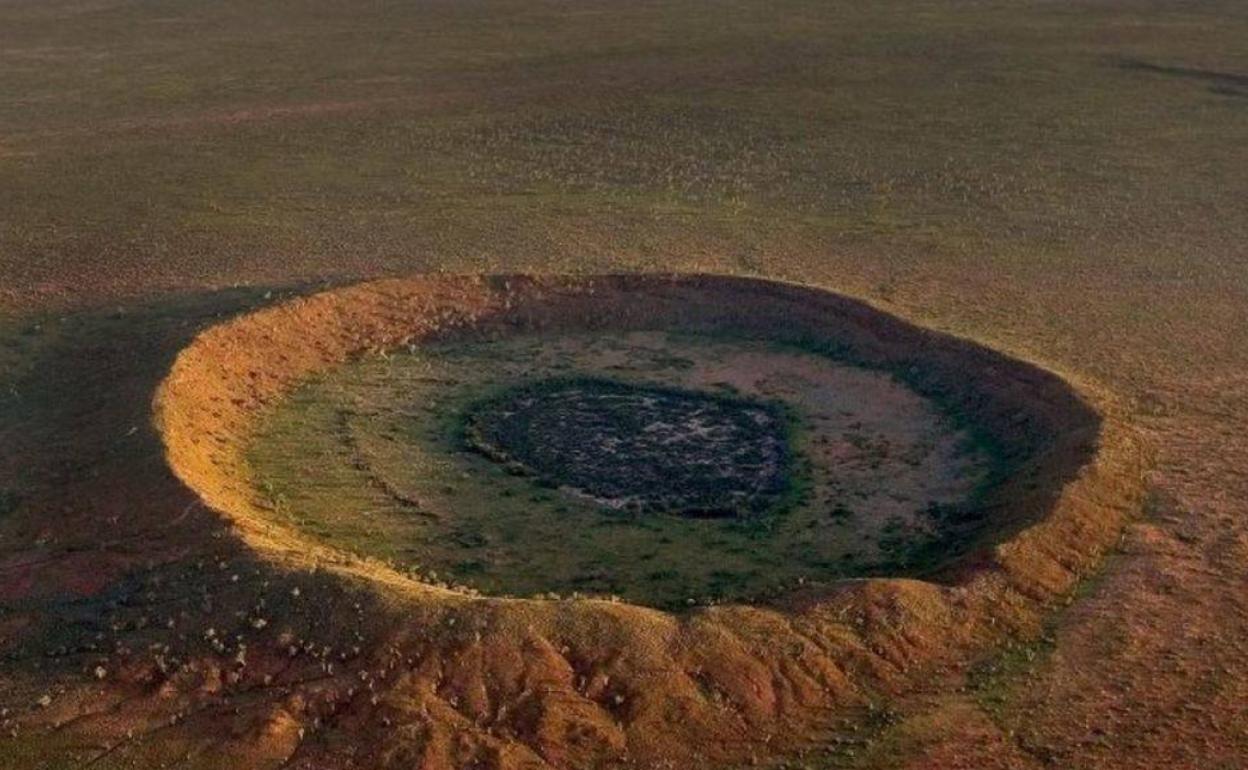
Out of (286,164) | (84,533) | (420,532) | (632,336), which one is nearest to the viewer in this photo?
(84,533)

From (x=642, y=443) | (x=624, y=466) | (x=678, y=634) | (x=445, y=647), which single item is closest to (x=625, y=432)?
(x=642, y=443)

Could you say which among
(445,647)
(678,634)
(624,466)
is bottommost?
(624,466)

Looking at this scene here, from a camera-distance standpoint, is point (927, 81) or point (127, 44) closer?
point (927, 81)

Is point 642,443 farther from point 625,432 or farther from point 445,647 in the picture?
point 445,647

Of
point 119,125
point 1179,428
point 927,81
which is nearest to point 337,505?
point 1179,428

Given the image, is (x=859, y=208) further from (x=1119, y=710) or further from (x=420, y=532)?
(x=1119, y=710)

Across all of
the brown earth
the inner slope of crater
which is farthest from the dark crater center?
the brown earth

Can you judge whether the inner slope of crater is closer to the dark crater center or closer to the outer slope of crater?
the dark crater center
